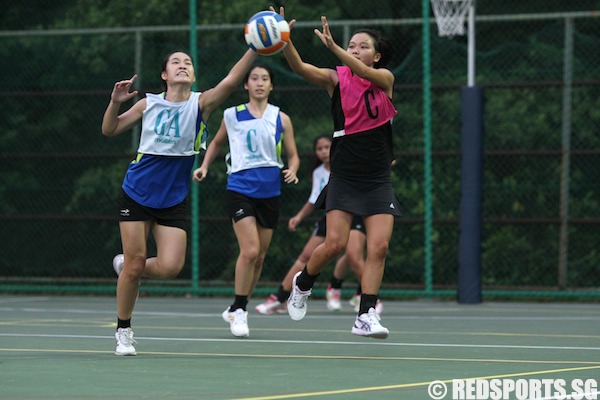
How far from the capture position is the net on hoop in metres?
14.8

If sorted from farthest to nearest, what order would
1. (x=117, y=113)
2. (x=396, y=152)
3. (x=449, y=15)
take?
(x=396, y=152) < (x=449, y=15) < (x=117, y=113)

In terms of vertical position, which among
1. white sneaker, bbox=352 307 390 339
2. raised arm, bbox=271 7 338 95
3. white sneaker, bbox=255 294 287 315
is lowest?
white sneaker, bbox=255 294 287 315

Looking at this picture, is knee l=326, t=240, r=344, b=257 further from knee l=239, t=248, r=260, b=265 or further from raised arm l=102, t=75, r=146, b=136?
raised arm l=102, t=75, r=146, b=136

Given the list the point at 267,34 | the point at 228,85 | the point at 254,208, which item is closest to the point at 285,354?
the point at 228,85

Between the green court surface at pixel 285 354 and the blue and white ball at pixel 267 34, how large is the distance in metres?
1.92

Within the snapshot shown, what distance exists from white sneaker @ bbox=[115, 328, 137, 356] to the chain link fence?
719 cm

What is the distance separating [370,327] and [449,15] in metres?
7.10

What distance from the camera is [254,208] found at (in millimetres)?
10641

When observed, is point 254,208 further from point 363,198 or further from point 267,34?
point 267,34

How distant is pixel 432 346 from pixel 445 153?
251 inches

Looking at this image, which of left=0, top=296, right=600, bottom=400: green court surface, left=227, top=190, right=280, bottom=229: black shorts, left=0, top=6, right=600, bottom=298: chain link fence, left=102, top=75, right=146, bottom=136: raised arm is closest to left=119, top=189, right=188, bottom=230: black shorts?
left=102, top=75, right=146, bottom=136: raised arm

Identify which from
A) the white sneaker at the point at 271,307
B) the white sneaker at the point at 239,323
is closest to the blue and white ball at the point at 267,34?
the white sneaker at the point at 239,323

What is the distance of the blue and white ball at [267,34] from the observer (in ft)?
27.5

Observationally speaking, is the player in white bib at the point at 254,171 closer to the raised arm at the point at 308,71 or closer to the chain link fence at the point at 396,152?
the raised arm at the point at 308,71
